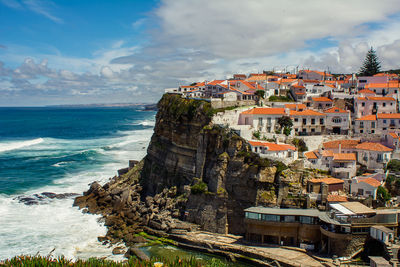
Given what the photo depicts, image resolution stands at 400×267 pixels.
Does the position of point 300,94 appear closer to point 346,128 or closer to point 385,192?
point 346,128

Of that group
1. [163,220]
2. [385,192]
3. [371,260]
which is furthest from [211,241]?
[385,192]

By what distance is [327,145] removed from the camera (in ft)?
140

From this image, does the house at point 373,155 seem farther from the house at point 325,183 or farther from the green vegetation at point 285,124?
the green vegetation at point 285,124

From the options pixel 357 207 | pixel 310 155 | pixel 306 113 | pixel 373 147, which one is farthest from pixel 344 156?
pixel 306 113

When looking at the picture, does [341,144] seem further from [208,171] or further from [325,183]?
[208,171]

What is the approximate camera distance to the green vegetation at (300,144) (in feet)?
141

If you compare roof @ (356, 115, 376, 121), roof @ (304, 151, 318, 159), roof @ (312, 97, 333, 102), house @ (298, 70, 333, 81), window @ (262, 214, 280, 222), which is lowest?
window @ (262, 214, 280, 222)

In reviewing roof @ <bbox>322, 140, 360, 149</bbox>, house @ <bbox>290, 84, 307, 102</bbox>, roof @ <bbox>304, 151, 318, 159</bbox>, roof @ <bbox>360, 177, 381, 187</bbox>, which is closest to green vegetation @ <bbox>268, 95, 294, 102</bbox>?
house @ <bbox>290, 84, 307, 102</bbox>

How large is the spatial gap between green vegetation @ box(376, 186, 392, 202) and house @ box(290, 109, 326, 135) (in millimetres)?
14988

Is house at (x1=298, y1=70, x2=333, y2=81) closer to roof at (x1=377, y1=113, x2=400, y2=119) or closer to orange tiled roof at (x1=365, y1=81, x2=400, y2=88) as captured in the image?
orange tiled roof at (x1=365, y1=81, x2=400, y2=88)

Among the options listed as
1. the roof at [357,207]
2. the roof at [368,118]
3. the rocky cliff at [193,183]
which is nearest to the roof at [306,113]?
the roof at [368,118]

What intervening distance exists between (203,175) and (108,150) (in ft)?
144

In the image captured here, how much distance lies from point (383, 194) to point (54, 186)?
43448 mm

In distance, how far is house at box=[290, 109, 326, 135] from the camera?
47.4 meters
